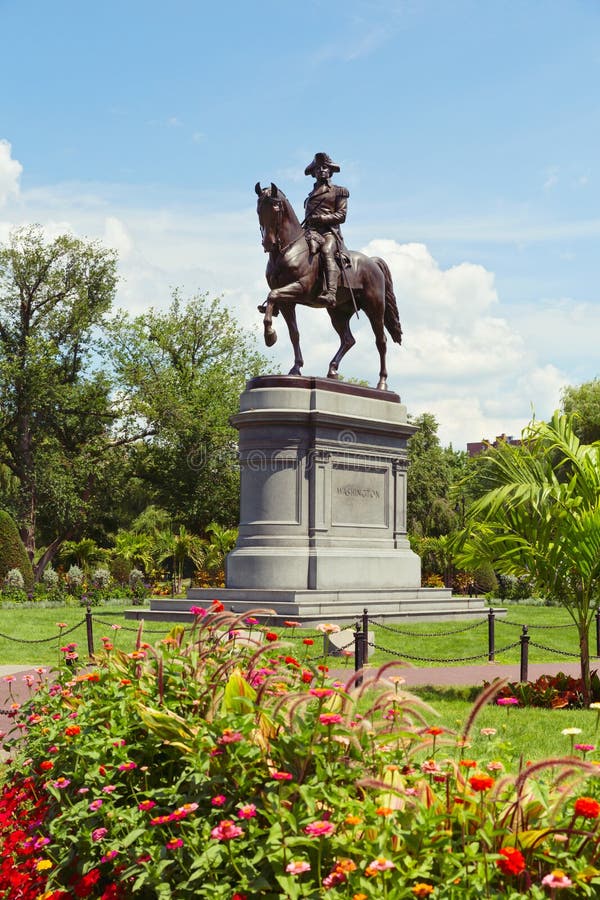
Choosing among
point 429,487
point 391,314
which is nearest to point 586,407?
point 429,487

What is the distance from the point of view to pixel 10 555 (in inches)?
1178

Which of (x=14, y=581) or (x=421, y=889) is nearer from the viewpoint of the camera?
(x=421, y=889)

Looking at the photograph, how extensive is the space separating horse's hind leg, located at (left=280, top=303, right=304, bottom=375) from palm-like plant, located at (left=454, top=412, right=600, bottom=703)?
10.5m

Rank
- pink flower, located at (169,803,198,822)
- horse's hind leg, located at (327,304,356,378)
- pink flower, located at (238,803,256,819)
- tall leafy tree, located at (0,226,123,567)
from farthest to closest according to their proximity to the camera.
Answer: tall leafy tree, located at (0,226,123,567) < horse's hind leg, located at (327,304,356,378) < pink flower, located at (169,803,198,822) < pink flower, located at (238,803,256,819)

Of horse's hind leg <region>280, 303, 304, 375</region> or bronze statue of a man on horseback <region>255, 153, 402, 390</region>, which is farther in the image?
horse's hind leg <region>280, 303, 304, 375</region>

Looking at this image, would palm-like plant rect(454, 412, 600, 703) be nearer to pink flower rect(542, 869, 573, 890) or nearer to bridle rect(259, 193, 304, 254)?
pink flower rect(542, 869, 573, 890)

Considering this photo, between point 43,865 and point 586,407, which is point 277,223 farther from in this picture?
point 586,407

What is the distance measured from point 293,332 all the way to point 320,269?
4.75 ft

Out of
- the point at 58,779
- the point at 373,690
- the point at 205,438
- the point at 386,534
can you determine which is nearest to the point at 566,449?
the point at 373,690

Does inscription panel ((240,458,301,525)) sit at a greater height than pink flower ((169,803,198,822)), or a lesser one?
greater

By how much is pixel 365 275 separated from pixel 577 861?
66.5 feet

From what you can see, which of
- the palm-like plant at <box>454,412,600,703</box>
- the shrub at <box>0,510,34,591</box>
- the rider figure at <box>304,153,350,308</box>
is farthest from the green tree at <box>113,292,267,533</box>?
the palm-like plant at <box>454,412,600,703</box>

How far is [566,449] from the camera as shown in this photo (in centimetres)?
1144

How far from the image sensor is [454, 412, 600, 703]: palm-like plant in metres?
10.9
